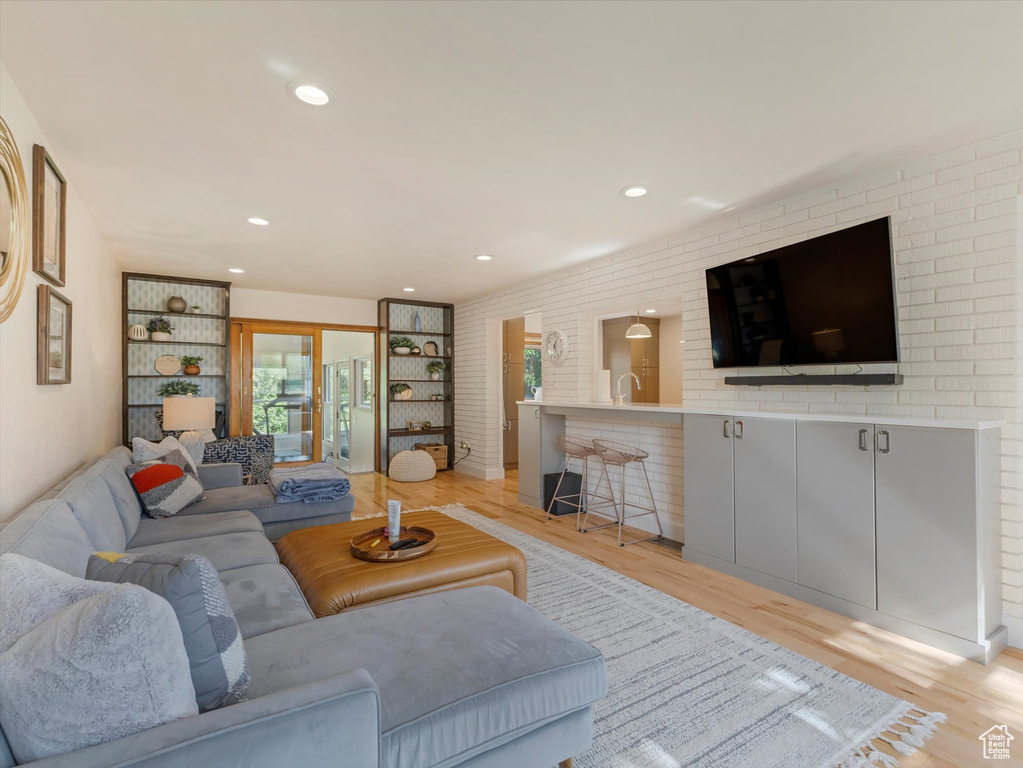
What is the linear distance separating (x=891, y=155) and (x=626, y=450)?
2746 millimetres

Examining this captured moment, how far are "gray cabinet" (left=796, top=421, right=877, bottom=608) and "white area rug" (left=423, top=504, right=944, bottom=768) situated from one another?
65cm

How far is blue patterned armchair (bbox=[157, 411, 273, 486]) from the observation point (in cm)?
482

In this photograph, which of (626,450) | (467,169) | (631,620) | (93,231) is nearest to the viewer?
(631,620)

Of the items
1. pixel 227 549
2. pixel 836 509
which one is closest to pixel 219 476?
pixel 227 549

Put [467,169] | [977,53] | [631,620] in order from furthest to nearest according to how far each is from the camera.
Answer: [467,169] → [631,620] → [977,53]

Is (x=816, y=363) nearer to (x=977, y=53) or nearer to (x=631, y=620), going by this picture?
(x=977, y=53)

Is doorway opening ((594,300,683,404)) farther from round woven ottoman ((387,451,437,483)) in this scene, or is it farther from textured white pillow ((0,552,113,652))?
textured white pillow ((0,552,113,652))

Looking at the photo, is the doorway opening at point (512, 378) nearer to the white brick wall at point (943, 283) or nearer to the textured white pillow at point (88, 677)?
the white brick wall at point (943, 283)

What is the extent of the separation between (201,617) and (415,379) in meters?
→ 6.32

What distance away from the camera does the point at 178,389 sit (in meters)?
5.82

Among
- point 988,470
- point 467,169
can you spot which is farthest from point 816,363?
point 467,169

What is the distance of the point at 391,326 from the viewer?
23.7 feet

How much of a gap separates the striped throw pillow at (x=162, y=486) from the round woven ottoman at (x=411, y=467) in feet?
10.8

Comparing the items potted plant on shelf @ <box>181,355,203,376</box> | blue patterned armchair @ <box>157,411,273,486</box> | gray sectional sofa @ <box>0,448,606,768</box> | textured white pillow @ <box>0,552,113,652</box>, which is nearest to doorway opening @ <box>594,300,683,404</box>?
blue patterned armchair @ <box>157,411,273,486</box>
